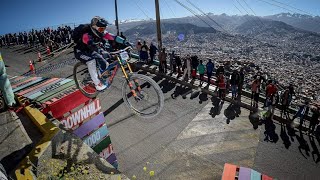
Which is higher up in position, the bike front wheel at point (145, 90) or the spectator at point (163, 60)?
the bike front wheel at point (145, 90)

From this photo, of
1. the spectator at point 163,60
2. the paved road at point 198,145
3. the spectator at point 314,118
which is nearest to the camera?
the paved road at point 198,145

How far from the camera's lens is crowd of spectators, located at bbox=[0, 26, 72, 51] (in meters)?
29.8

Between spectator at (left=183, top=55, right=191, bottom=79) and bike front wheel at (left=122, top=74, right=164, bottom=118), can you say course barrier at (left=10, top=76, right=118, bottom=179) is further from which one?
spectator at (left=183, top=55, right=191, bottom=79)

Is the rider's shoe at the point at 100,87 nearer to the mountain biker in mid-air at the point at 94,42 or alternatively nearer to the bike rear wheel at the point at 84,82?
the mountain biker in mid-air at the point at 94,42

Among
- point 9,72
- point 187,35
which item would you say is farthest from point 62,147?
point 187,35

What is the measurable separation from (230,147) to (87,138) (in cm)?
726

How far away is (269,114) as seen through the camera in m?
14.2

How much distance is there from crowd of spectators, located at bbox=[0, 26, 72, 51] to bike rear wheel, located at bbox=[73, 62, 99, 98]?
21.0m

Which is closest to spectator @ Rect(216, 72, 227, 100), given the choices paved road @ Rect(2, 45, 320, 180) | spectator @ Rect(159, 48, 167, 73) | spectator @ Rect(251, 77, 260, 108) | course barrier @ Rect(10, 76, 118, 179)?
paved road @ Rect(2, 45, 320, 180)

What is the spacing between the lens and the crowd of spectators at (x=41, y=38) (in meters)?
29.8

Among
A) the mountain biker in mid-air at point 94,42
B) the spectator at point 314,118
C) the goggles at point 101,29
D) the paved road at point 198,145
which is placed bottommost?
the paved road at point 198,145

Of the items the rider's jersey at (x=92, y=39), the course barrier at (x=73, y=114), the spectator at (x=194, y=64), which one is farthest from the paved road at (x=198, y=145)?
the rider's jersey at (x=92, y=39)

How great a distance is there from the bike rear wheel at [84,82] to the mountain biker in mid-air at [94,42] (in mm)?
1140

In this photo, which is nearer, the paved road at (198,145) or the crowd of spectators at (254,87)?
the paved road at (198,145)
